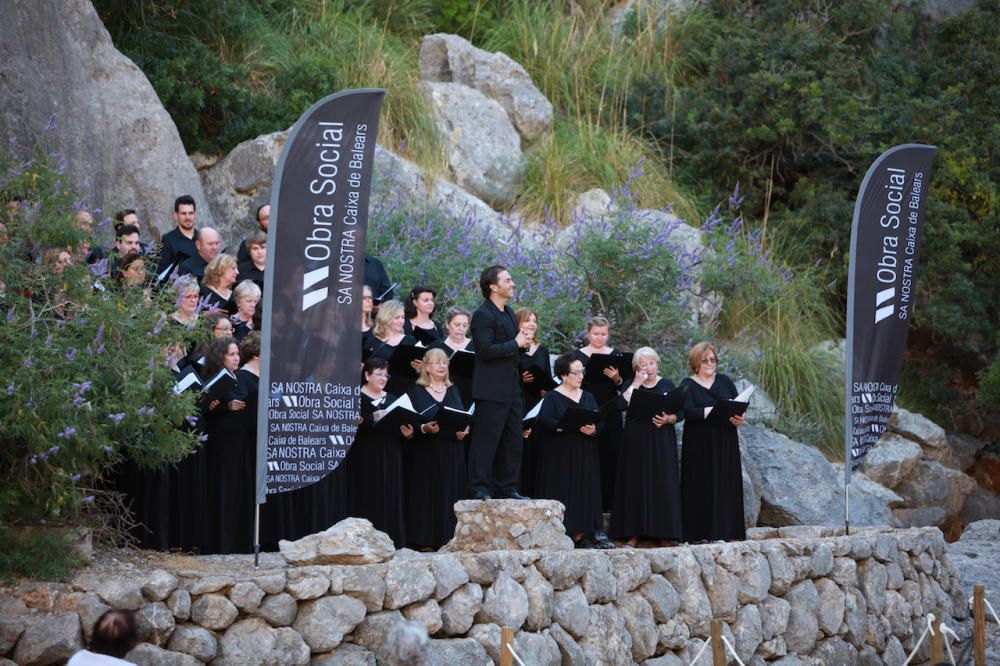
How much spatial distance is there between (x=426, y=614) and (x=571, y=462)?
9.57ft

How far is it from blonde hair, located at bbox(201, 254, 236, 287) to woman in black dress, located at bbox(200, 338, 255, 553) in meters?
1.21

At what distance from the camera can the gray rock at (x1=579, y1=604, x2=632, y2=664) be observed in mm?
8070

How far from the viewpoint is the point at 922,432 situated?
1641cm

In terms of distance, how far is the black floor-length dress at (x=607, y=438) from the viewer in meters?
10.8

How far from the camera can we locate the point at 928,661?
11.4m

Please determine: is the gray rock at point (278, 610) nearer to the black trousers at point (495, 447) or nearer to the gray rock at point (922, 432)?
the black trousers at point (495, 447)

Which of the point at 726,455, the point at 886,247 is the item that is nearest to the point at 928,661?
the point at 726,455

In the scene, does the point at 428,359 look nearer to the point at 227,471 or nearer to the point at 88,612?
the point at 227,471

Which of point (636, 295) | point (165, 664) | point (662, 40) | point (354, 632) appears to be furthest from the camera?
point (662, 40)

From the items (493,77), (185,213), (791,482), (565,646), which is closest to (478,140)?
(493,77)

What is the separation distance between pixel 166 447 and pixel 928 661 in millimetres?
7064

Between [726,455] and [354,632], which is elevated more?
[726,455]

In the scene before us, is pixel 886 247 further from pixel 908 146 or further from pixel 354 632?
pixel 354 632

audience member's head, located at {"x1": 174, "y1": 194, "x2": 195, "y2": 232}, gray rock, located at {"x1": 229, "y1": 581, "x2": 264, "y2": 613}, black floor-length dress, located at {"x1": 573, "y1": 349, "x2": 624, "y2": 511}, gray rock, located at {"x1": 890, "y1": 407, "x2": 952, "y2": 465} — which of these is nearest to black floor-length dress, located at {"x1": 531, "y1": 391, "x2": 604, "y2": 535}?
black floor-length dress, located at {"x1": 573, "y1": 349, "x2": 624, "y2": 511}
